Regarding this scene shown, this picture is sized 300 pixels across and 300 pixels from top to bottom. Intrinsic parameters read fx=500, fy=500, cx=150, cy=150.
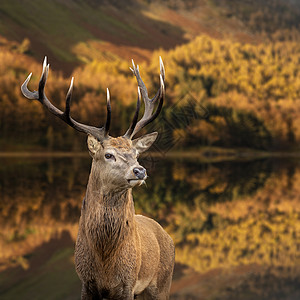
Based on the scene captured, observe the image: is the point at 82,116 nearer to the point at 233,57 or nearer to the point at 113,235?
the point at 233,57

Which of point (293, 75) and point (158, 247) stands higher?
point (293, 75)

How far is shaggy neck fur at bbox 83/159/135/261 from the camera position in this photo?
18.4 feet

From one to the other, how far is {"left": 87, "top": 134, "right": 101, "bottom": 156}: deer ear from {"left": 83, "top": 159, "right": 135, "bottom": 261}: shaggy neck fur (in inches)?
8.4

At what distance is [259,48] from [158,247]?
237 ft

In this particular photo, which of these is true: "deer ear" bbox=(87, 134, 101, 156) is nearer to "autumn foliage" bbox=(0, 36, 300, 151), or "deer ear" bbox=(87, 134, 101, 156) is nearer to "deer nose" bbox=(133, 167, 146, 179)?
"deer nose" bbox=(133, 167, 146, 179)

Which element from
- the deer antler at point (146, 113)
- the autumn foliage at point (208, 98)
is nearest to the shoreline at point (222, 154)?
the autumn foliage at point (208, 98)

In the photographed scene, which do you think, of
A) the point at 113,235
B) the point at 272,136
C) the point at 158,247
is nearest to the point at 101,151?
the point at 113,235

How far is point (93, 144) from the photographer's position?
5637 millimetres

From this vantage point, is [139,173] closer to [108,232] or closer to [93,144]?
[93,144]

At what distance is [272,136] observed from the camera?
61.4m

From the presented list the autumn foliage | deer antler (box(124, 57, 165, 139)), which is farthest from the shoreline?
deer antler (box(124, 57, 165, 139))

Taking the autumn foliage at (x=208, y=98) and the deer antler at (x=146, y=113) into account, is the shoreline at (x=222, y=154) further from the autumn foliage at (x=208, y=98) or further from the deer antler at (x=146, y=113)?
the deer antler at (x=146, y=113)

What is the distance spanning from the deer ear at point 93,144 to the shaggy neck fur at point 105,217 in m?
0.21

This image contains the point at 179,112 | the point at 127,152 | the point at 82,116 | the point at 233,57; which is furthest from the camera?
the point at 233,57
